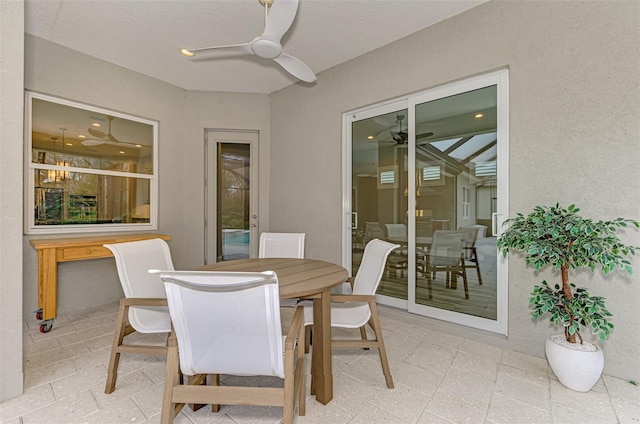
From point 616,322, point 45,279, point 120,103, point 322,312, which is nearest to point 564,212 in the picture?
point 616,322

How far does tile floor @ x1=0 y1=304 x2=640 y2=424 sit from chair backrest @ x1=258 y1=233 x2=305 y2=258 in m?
1.07

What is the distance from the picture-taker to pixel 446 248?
294 centimetres

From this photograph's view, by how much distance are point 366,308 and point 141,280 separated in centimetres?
159

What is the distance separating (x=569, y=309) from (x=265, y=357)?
6.48ft

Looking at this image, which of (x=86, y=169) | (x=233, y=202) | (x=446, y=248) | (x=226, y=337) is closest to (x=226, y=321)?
(x=226, y=337)

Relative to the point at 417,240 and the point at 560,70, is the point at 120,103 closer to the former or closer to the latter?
the point at 417,240

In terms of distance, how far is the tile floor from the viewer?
1640 millimetres

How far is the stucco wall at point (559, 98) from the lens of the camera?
6.51 feet

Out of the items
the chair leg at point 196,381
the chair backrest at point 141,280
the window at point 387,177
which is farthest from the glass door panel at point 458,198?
the chair backrest at point 141,280

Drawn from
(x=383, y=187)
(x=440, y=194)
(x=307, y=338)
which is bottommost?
(x=307, y=338)

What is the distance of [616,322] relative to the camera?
2023 millimetres

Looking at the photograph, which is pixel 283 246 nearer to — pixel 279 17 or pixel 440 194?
pixel 440 194

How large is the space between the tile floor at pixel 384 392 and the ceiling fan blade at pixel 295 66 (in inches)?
99.7
